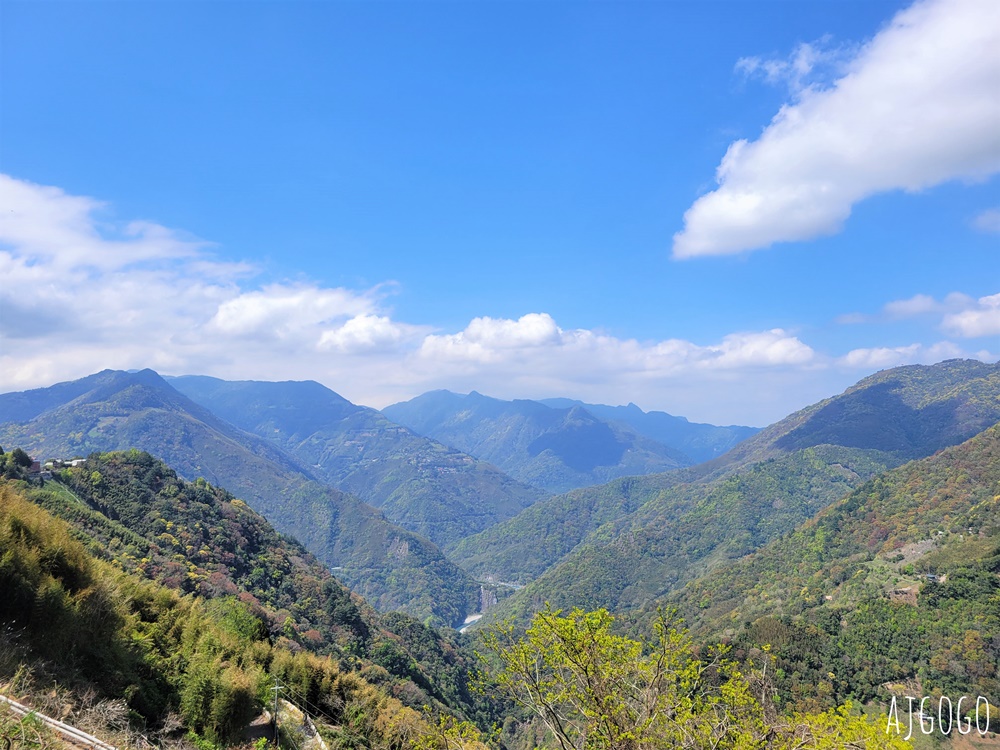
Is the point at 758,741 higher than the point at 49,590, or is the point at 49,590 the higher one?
the point at 49,590

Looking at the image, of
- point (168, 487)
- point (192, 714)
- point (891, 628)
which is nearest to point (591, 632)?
point (192, 714)

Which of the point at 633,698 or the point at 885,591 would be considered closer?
the point at 633,698

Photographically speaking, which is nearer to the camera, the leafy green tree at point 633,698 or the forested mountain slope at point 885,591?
the leafy green tree at point 633,698

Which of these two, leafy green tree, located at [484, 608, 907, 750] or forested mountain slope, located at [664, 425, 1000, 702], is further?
forested mountain slope, located at [664, 425, 1000, 702]

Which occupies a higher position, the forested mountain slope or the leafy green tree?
the leafy green tree

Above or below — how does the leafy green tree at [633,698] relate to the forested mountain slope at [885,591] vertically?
above

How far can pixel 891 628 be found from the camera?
61.9 metres

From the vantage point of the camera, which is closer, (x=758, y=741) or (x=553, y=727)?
(x=758, y=741)

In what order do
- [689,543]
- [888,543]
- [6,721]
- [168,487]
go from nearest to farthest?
[6,721] < [168,487] < [888,543] < [689,543]

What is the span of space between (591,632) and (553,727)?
2.00m

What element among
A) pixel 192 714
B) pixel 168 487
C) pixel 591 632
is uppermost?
pixel 591 632

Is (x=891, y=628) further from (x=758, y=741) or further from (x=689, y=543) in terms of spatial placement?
(x=689, y=543)

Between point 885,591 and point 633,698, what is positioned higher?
point 633,698

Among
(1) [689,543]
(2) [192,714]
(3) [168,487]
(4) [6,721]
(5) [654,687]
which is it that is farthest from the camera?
(1) [689,543]
